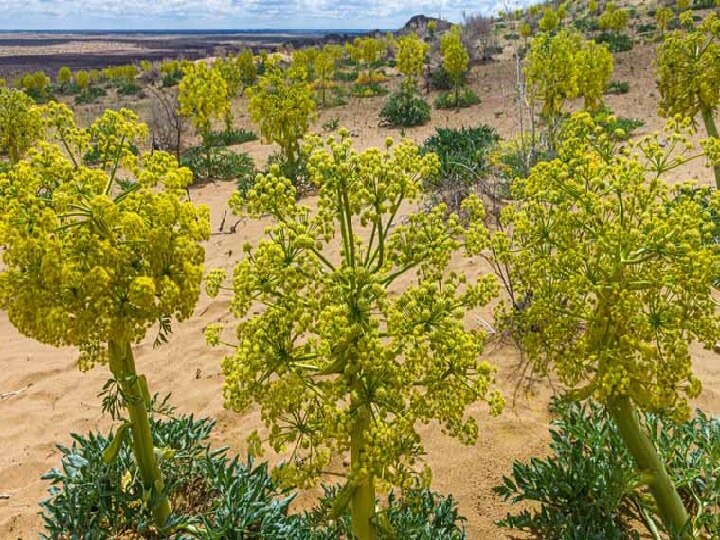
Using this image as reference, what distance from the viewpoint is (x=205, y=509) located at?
13.3 feet

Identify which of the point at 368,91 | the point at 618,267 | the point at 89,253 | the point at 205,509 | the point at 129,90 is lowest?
the point at 205,509

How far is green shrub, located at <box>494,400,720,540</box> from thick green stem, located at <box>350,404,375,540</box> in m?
1.23

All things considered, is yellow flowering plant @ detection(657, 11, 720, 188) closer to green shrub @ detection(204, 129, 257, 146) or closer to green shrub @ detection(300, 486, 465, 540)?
green shrub @ detection(300, 486, 465, 540)

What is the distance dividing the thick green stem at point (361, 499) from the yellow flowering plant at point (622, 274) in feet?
3.17

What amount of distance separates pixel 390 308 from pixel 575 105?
19.7 metres

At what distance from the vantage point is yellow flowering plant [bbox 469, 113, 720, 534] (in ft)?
8.79

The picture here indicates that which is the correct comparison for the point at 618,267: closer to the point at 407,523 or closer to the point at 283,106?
the point at 407,523

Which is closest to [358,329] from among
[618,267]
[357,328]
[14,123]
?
[357,328]

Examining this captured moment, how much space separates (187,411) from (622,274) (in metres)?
4.23

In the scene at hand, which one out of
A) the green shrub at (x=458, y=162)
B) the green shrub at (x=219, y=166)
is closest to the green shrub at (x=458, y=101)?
the green shrub at (x=458, y=162)

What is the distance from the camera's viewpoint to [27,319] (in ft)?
9.18

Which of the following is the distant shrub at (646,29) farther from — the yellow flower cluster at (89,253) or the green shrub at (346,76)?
the yellow flower cluster at (89,253)

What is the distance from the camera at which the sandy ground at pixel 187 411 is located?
14.6ft

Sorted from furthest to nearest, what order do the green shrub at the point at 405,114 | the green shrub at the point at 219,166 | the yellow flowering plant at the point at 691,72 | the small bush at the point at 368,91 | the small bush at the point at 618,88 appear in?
the small bush at the point at 368,91, the small bush at the point at 618,88, the green shrub at the point at 405,114, the green shrub at the point at 219,166, the yellow flowering plant at the point at 691,72
